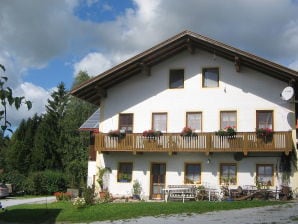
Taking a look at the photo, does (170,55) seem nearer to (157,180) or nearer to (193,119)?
(193,119)

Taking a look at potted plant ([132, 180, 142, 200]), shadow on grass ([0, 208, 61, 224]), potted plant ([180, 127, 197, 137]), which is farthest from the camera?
potted plant ([132, 180, 142, 200])

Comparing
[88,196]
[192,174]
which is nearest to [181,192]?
[192,174]

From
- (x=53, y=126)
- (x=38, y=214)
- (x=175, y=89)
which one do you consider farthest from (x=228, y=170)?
(x=53, y=126)

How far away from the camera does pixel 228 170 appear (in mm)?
24359

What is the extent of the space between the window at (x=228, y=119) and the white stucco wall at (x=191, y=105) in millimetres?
215

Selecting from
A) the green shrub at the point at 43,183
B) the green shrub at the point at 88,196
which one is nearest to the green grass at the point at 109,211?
the green shrub at the point at 88,196

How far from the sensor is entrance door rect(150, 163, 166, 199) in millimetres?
25328

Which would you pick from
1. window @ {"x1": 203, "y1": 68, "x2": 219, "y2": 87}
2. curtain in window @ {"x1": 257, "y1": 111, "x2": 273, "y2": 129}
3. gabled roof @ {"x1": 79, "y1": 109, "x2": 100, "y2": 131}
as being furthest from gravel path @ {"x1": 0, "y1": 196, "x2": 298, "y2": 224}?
gabled roof @ {"x1": 79, "y1": 109, "x2": 100, "y2": 131}

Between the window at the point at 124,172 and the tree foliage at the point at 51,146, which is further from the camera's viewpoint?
the tree foliage at the point at 51,146

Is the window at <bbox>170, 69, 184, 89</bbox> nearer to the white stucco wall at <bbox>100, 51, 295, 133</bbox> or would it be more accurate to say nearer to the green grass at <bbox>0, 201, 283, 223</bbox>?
the white stucco wall at <bbox>100, 51, 295, 133</bbox>

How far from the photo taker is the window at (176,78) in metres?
25.8

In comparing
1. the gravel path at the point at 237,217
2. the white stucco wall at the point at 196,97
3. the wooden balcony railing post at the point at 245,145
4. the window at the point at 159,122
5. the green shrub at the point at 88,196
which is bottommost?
the gravel path at the point at 237,217

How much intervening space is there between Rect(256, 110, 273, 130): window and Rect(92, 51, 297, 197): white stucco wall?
214 mm

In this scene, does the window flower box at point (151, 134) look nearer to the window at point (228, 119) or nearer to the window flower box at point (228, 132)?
the window flower box at point (228, 132)
